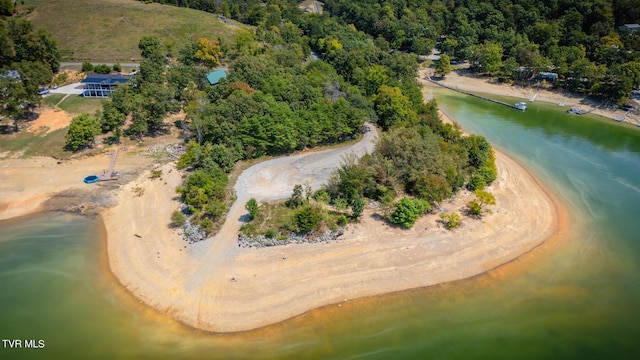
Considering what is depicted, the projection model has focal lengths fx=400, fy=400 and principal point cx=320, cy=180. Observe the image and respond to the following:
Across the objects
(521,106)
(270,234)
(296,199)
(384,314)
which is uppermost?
(521,106)

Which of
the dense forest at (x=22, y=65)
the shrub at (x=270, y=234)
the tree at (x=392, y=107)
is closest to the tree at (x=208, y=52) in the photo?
the dense forest at (x=22, y=65)

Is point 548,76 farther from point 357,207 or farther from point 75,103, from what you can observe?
point 75,103

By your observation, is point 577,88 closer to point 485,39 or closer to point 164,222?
point 485,39

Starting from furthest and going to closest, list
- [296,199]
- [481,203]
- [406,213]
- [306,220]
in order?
[481,203], [296,199], [406,213], [306,220]

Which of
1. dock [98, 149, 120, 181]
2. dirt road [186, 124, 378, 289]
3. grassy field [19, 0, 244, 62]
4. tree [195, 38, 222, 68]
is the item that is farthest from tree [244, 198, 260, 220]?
grassy field [19, 0, 244, 62]

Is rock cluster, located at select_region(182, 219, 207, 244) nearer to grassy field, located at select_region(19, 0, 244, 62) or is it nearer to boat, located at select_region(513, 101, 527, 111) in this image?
grassy field, located at select_region(19, 0, 244, 62)

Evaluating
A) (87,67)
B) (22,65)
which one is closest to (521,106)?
(87,67)
